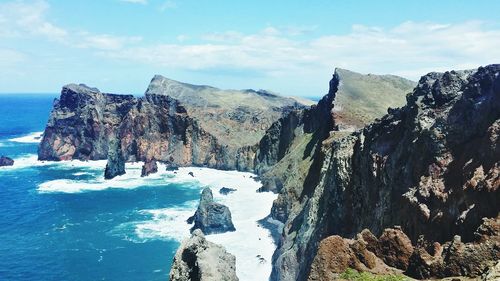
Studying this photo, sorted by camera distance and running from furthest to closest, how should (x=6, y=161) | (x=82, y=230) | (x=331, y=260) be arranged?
(x=6, y=161), (x=82, y=230), (x=331, y=260)

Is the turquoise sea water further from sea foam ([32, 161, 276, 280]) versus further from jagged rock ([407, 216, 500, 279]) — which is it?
jagged rock ([407, 216, 500, 279])

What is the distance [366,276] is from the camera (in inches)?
1033

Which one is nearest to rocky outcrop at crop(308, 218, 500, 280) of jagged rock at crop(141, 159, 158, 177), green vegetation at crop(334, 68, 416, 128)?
green vegetation at crop(334, 68, 416, 128)

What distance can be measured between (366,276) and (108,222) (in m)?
91.9

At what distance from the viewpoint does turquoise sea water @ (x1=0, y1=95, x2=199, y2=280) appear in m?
81.5

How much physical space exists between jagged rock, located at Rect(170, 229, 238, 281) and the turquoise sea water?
162ft

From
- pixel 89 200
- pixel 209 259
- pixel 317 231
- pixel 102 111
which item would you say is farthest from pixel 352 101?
pixel 102 111

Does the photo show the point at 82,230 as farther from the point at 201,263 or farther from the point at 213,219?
the point at 201,263

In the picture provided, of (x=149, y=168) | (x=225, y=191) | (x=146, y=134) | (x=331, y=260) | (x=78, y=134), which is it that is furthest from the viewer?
Answer: (x=78, y=134)

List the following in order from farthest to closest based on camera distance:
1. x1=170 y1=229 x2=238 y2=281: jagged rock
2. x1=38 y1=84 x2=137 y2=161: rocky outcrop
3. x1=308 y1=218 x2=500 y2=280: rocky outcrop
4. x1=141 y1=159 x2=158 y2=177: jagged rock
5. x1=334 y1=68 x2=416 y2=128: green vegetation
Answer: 1. x1=38 y1=84 x2=137 y2=161: rocky outcrop
2. x1=141 y1=159 x2=158 y2=177: jagged rock
3. x1=334 y1=68 x2=416 y2=128: green vegetation
4. x1=170 y1=229 x2=238 y2=281: jagged rock
5. x1=308 y1=218 x2=500 y2=280: rocky outcrop

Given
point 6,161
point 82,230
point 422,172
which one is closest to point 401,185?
point 422,172

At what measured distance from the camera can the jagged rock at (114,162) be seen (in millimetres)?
153675

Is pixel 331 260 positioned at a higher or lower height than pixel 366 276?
higher

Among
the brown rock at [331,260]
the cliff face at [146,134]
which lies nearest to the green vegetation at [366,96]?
the cliff face at [146,134]
